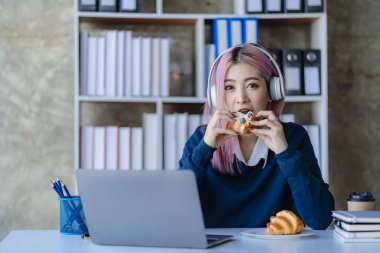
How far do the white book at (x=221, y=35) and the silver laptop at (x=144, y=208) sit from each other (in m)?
1.91

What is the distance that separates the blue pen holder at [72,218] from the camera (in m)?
1.83

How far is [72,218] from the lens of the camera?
1835 millimetres

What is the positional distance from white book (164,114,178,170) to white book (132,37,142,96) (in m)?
0.21

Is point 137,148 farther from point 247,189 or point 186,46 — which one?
point 247,189

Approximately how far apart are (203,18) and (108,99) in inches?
25.0

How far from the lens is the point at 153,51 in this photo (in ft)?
11.3

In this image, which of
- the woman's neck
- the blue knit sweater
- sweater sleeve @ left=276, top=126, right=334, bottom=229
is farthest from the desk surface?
the woman's neck

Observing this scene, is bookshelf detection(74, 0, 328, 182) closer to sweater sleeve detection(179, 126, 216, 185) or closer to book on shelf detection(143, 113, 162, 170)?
book on shelf detection(143, 113, 162, 170)

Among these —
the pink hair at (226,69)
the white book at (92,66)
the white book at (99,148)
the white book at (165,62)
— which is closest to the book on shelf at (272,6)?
the white book at (165,62)

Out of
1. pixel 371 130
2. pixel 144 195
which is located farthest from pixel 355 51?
pixel 144 195

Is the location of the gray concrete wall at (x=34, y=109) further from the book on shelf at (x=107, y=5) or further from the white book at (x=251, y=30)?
the white book at (x=251, y=30)

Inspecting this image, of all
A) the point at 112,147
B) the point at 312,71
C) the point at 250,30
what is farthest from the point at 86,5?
the point at 312,71

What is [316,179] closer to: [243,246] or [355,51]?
[243,246]

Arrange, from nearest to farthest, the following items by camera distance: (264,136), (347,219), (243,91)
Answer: (347,219) < (264,136) < (243,91)
